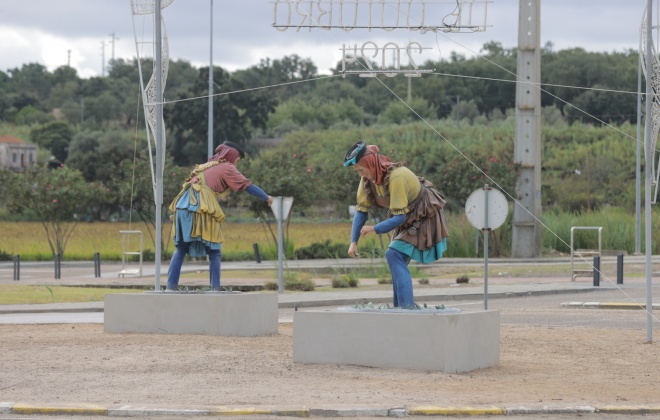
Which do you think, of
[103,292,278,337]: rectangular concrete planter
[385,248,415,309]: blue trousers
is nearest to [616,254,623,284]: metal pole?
[103,292,278,337]: rectangular concrete planter

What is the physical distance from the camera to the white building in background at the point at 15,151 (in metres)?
102

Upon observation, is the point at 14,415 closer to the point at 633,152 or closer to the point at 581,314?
the point at 581,314

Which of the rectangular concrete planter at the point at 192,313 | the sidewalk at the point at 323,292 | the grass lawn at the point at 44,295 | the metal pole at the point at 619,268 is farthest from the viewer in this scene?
the metal pole at the point at 619,268

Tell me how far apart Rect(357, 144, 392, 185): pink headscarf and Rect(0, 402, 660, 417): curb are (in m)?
3.79

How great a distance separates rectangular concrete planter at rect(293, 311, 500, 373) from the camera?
1282 cm

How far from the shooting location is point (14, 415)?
1050 cm

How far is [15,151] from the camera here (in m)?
103

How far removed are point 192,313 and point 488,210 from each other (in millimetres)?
6021

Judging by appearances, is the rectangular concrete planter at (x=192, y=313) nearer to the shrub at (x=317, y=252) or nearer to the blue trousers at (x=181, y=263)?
the blue trousers at (x=181, y=263)

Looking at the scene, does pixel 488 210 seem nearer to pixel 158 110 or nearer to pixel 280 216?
pixel 158 110

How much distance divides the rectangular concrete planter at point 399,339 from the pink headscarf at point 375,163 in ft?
5.07

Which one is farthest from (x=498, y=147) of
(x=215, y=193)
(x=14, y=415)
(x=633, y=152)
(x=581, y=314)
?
(x=14, y=415)

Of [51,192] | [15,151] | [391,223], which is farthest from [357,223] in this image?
[15,151]

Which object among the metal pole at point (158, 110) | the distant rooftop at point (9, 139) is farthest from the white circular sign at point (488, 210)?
the distant rooftop at point (9, 139)
